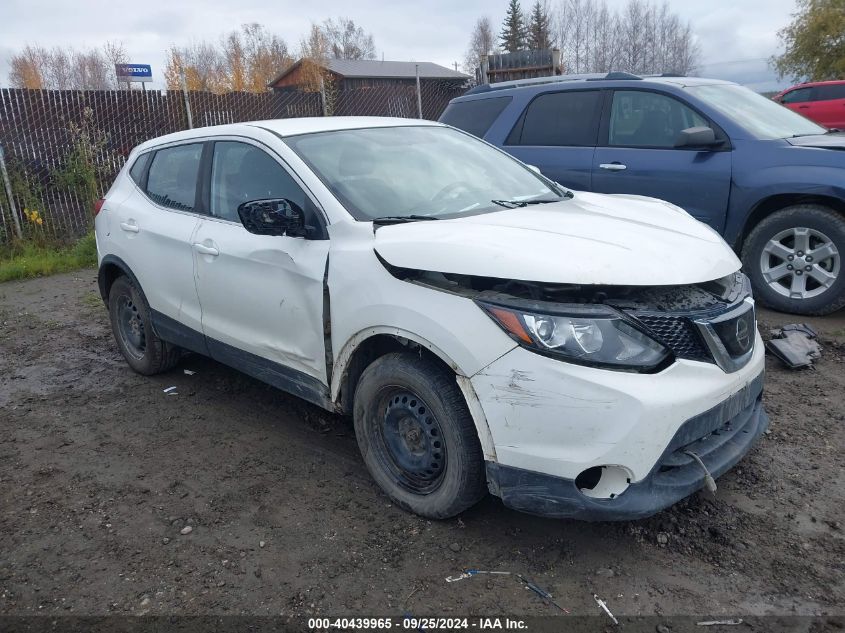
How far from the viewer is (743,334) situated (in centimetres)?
284

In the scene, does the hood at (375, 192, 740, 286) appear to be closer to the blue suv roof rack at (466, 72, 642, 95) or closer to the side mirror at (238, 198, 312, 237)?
the side mirror at (238, 198, 312, 237)

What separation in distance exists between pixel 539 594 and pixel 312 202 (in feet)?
Result: 6.71

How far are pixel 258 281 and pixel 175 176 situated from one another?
1395 mm

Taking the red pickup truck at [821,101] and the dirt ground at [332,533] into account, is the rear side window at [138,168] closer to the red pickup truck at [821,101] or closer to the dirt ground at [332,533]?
the dirt ground at [332,533]

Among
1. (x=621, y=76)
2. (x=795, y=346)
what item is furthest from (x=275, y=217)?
(x=621, y=76)

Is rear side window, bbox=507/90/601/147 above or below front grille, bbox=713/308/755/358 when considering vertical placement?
above

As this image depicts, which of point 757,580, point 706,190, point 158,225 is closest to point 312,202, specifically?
point 158,225

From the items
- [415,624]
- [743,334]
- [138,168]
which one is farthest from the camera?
[138,168]

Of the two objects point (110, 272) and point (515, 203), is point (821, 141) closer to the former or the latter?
point (515, 203)

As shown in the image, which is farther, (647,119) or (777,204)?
(647,119)

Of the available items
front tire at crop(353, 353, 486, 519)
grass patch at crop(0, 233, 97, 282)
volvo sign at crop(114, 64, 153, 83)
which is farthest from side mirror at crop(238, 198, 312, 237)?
volvo sign at crop(114, 64, 153, 83)

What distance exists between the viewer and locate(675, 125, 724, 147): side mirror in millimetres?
5473

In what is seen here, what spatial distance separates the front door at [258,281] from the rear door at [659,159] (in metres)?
3.51

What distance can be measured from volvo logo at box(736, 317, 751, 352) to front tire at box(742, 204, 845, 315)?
2840 millimetres
